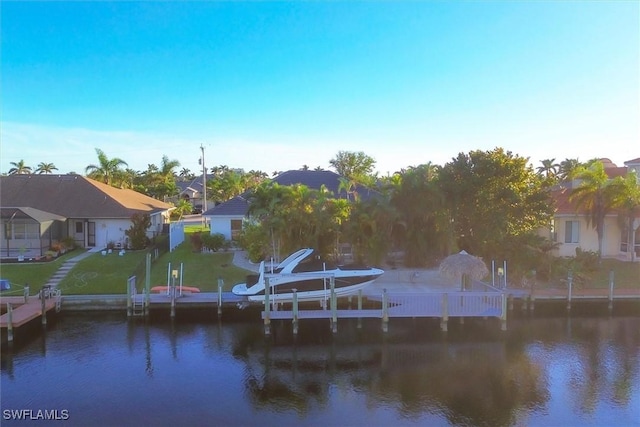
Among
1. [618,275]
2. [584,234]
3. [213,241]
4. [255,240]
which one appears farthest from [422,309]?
[584,234]

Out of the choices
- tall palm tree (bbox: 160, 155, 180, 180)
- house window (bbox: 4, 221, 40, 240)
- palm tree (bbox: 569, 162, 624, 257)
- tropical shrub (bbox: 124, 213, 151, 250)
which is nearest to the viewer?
palm tree (bbox: 569, 162, 624, 257)

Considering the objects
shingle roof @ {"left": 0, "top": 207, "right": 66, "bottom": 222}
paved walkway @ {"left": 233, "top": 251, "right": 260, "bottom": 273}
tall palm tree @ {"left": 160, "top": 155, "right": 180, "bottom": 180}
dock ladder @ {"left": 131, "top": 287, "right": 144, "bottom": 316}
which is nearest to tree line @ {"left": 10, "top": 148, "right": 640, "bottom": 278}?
paved walkway @ {"left": 233, "top": 251, "right": 260, "bottom": 273}

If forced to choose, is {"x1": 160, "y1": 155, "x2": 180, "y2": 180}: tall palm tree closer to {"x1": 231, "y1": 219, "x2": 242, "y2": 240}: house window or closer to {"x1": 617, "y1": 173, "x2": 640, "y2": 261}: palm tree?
{"x1": 231, "y1": 219, "x2": 242, "y2": 240}: house window

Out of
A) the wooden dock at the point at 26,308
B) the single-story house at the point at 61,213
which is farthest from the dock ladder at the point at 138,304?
the single-story house at the point at 61,213

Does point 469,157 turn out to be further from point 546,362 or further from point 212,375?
point 212,375

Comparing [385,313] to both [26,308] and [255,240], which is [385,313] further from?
[26,308]

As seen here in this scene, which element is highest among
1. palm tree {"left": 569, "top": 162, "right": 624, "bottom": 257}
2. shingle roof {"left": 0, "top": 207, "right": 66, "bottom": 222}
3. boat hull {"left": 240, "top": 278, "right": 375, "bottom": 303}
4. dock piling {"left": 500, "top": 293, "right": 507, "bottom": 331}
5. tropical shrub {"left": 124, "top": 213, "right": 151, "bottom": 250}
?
palm tree {"left": 569, "top": 162, "right": 624, "bottom": 257}

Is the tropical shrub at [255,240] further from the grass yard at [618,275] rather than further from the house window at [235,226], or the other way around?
the grass yard at [618,275]
